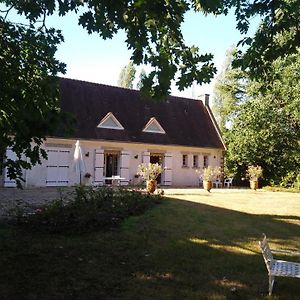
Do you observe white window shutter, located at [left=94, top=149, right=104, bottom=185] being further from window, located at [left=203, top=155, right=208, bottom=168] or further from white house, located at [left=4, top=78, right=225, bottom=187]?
window, located at [left=203, top=155, right=208, bottom=168]

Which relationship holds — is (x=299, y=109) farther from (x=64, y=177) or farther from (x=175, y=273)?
(x=175, y=273)

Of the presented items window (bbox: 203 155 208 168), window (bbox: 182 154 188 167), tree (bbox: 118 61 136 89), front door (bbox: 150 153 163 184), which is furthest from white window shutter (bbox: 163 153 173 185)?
tree (bbox: 118 61 136 89)

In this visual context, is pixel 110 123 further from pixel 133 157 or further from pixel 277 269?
pixel 277 269

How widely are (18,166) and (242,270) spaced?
375cm

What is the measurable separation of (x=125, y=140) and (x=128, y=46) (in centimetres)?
1879

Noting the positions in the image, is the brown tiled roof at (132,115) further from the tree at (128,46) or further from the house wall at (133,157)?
the tree at (128,46)

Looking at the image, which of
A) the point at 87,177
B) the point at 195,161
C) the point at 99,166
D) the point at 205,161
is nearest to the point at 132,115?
the point at 99,166

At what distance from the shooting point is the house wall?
20594mm

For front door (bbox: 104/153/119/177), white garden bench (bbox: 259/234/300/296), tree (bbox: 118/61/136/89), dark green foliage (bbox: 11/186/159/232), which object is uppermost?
tree (bbox: 118/61/136/89)

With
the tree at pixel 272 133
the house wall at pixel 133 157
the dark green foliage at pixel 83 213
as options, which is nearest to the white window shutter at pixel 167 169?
the house wall at pixel 133 157

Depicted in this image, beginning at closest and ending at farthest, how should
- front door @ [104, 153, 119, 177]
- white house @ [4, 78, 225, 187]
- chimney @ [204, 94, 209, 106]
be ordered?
white house @ [4, 78, 225, 187]
front door @ [104, 153, 119, 177]
chimney @ [204, 94, 209, 106]

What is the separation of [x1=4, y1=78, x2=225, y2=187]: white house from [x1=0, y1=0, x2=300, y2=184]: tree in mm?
13746

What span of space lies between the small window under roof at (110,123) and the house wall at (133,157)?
3.23ft

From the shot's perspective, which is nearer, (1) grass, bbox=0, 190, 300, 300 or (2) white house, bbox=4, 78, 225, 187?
(1) grass, bbox=0, 190, 300, 300
